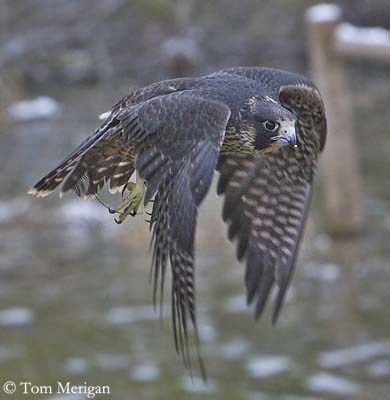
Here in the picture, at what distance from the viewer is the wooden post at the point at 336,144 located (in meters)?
7.74

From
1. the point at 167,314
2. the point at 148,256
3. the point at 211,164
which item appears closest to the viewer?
the point at 211,164

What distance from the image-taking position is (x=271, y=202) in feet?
14.5

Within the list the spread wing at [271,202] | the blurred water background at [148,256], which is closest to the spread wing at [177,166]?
the spread wing at [271,202]

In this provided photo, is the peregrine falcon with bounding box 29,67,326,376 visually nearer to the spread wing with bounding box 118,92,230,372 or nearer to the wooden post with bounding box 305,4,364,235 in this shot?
the spread wing with bounding box 118,92,230,372

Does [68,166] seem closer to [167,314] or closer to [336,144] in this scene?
[167,314]

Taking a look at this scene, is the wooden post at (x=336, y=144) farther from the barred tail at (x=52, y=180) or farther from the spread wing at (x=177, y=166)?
the spread wing at (x=177, y=166)

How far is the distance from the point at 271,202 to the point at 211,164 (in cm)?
122

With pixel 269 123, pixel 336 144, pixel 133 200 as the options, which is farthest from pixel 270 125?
pixel 336 144

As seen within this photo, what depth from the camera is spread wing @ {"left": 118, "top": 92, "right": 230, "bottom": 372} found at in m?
3.22

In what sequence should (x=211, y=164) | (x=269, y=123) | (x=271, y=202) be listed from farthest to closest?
(x=271, y=202), (x=269, y=123), (x=211, y=164)

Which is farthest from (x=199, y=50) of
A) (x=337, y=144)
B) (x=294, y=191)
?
(x=294, y=191)

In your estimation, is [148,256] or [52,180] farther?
[148,256]

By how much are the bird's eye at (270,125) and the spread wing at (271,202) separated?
1.45 feet

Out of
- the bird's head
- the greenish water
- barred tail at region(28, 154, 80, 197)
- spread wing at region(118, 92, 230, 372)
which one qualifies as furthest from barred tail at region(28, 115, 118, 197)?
the greenish water
